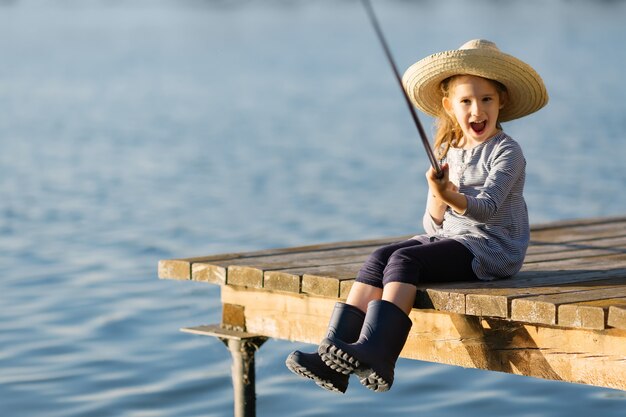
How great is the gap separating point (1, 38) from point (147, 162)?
26144 millimetres

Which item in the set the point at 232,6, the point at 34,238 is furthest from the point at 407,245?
the point at 232,6

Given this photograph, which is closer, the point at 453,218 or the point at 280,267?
the point at 453,218

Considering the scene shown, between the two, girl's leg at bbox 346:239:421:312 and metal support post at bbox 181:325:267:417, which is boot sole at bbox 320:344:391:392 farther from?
metal support post at bbox 181:325:267:417

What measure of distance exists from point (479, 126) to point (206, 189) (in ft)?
32.9

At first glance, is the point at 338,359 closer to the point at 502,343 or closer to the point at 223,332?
the point at 502,343

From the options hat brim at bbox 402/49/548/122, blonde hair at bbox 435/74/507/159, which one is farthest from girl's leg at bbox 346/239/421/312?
hat brim at bbox 402/49/548/122

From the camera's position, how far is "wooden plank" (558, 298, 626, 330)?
4.62 m

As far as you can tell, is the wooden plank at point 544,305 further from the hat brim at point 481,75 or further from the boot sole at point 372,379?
the hat brim at point 481,75

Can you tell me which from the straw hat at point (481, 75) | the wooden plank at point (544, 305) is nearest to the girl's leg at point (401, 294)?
the wooden plank at point (544, 305)

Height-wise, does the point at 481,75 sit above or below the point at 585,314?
above

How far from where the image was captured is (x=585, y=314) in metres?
4.66

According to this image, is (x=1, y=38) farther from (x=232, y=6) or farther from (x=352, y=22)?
(x=232, y=6)

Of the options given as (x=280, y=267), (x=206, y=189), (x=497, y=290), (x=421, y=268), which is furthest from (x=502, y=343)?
(x=206, y=189)

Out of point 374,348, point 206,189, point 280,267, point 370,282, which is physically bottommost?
point 374,348
